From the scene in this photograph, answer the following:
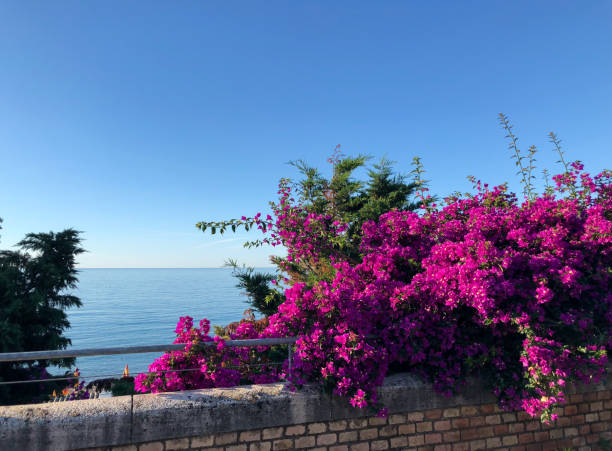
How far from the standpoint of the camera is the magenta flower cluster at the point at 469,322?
14.8 ft

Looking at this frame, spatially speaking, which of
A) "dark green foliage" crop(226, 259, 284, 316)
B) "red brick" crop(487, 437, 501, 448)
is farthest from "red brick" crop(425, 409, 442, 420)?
"dark green foliage" crop(226, 259, 284, 316)

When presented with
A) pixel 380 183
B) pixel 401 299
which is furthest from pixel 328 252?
pixel 380 183

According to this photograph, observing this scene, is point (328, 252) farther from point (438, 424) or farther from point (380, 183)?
point (380, 183)

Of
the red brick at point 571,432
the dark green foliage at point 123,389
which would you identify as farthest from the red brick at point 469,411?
the dark green foliage at point 123,389

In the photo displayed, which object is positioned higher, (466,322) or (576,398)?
(466,322)

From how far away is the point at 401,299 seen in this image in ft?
16.5

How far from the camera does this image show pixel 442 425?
15.7 feet

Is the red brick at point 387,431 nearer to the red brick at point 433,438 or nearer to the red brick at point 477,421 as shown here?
the red brick at point 433,438

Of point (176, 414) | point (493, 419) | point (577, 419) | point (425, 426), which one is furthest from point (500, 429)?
point (176, 414)

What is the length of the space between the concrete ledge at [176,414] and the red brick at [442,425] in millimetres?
311

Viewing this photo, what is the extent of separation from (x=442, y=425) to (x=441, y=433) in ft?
0.33

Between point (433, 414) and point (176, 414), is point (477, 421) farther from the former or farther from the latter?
point (176, 414)

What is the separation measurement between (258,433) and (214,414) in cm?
57

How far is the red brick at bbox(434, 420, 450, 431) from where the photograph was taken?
15.6 ft
